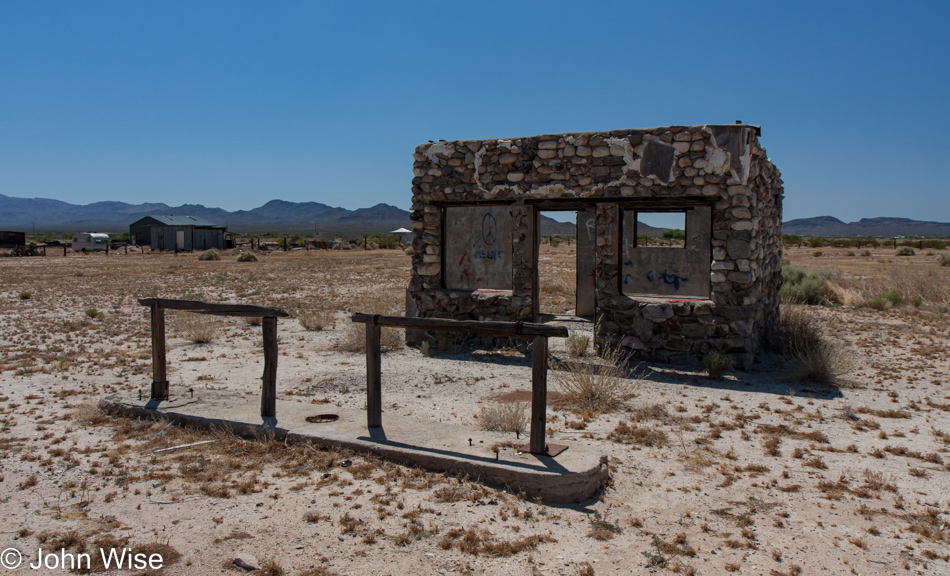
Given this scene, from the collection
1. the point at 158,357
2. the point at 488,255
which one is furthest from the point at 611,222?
the point at 158,357

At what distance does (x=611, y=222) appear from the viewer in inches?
382

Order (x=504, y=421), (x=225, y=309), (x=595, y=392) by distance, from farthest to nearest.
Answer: (x=595, y=392) → (x=225, y=309) → (x=504, y=421)

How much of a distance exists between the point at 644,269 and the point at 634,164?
198 inches

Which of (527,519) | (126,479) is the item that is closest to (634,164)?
(527,519)

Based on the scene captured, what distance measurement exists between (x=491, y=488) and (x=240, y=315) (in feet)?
10.3

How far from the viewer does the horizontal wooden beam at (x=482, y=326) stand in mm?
5113

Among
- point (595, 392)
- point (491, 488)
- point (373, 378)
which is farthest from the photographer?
point (595, 392)

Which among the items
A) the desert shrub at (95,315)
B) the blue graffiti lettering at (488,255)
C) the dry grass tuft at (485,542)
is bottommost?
the dry grass tuft at (485,542)

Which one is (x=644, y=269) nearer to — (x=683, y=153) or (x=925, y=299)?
(x=683, y=153)

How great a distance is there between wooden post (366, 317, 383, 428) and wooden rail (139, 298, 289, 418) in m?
0.83

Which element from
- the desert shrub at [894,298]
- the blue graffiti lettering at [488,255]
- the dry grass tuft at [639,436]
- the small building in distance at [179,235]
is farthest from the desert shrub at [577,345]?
the small building in distance at [179,235]

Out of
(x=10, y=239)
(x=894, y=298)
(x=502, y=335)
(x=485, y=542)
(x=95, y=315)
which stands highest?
(x=10, y=239)

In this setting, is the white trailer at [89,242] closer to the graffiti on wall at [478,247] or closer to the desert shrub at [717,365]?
the graffiti on wall at [478,247]

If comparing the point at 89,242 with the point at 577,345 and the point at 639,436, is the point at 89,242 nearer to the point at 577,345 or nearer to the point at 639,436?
the point at 577,345
